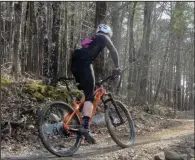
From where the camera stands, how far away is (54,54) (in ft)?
30.7

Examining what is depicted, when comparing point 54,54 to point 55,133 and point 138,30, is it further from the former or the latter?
point 138,30

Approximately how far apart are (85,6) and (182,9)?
4.46m

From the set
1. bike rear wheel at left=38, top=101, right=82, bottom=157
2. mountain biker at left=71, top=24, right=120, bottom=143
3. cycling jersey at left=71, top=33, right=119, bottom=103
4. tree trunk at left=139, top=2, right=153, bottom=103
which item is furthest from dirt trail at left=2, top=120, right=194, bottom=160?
tree trunk at left=139, top=2, right=153, bottom=103

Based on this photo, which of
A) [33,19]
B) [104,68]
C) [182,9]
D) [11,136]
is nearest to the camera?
[11,136]

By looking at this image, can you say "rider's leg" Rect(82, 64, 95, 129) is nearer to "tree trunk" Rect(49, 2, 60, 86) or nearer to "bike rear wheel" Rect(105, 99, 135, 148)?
"bike rear wheel" Rect(105, 99, 135, 148)

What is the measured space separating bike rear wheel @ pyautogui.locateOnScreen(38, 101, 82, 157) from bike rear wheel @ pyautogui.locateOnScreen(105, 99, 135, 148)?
2.37 feet

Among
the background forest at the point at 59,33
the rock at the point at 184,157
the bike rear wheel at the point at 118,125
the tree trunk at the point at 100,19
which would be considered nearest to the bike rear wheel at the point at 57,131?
the bike rear wheel at the point at 118,125

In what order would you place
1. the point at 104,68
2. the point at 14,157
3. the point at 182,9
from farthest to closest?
the point at 182,9 < the point at 104,68 < the point at 14,157

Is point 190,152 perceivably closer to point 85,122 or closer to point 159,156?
point 159,156

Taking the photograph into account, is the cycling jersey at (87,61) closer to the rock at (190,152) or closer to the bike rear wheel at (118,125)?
the bike rear wheel at (118,125)

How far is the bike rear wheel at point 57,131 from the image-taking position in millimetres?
4801

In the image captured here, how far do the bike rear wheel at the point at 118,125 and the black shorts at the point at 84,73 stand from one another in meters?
0.74

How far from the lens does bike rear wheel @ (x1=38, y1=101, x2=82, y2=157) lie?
4.80m

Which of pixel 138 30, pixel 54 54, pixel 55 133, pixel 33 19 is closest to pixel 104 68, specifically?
pixel 54 54
